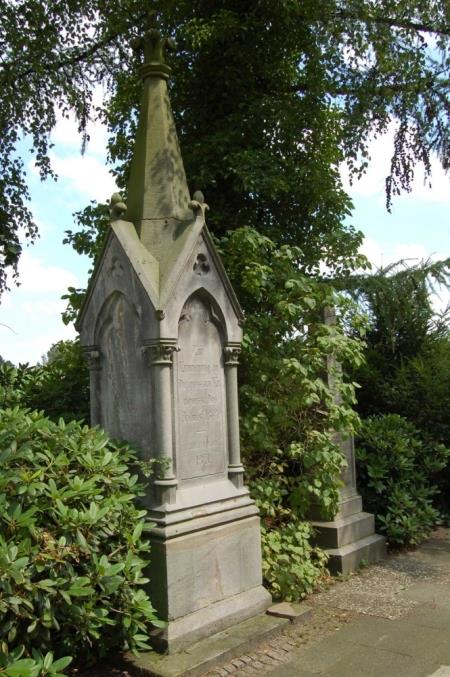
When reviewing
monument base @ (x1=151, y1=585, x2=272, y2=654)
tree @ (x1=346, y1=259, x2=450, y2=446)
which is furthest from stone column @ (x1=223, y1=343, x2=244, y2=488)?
tree @ (x1=346, y1=259, x2=450, y2=446)

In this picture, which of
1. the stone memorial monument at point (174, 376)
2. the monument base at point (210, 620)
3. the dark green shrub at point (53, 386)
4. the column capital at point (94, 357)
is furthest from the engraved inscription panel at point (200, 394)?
the dark green shrub at point (53, 386)

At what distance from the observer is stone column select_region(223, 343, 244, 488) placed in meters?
4.99

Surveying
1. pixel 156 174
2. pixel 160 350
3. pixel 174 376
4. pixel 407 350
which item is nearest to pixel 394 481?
pixel 407 350

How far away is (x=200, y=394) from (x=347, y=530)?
2738 millimetres

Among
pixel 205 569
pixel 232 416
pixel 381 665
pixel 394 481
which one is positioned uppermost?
pixel 232 416

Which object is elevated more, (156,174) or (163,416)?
(156,174)

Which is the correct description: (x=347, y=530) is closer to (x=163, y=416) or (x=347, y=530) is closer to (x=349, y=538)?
(x=349, y=538)

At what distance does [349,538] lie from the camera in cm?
645

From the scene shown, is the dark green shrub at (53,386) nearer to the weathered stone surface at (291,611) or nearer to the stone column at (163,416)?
the stone column at (163,416)

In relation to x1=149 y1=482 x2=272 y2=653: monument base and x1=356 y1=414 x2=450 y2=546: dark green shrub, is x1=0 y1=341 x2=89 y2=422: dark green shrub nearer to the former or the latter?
x1=149 y1=482 x2=272 y2=653: monument base

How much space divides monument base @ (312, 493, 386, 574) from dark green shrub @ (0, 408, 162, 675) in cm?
263

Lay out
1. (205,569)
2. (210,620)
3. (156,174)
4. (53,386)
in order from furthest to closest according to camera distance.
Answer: (53,386) < (156,174) < (205,569) < (210,620)

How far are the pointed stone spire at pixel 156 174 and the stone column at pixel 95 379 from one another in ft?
3.19

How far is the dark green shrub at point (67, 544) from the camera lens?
10.7 ft
